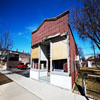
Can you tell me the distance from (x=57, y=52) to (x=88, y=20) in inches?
210

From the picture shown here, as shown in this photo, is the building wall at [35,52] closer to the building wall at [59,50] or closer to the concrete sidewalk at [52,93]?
the building wall at [59,50]

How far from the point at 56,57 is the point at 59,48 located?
0.70 m

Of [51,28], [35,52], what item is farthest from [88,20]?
[35,52]

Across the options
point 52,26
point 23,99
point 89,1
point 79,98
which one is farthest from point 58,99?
point 89,1

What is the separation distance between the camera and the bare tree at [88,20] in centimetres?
597

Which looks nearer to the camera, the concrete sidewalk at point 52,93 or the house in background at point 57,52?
the concrete sidewalk at point 52,93

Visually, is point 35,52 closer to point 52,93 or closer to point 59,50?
point 59,50

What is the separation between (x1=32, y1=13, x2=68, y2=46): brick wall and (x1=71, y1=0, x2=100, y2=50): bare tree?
367 cm

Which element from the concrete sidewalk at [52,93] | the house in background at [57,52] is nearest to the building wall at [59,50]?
the house in background at [57,52]

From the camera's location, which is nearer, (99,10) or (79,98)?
(79,98)

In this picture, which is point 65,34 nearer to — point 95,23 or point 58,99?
point 58,99

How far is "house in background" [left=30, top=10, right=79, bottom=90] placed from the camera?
12.6ft

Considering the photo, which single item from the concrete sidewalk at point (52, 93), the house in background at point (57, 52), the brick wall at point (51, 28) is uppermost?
the brick wall at point (51, 28)

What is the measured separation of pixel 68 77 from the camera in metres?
3.57
